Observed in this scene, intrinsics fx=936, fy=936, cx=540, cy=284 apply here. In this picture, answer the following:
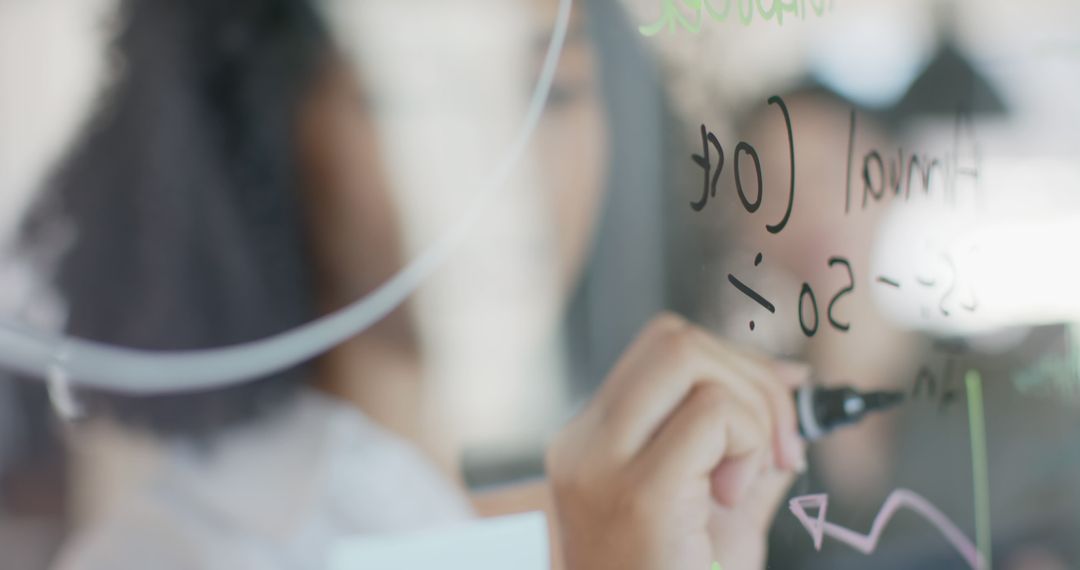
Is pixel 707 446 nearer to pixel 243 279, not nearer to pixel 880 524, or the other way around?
pixel 880 524

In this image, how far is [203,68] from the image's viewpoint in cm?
49

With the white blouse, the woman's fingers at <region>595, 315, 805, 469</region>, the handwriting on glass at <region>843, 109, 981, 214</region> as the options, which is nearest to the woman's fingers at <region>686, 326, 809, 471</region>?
the woman's fingers at <region>595, 315, 805, 469</region>

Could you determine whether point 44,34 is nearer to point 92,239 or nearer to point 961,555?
point 92,239

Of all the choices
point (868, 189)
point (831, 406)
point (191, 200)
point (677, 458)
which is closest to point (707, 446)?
point (677, 458)

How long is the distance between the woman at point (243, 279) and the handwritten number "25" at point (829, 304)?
0.24 m

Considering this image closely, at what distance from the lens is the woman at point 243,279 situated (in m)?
0.47

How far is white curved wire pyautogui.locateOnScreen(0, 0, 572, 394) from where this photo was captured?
0.46 meters

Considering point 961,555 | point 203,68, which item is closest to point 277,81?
point 203,68

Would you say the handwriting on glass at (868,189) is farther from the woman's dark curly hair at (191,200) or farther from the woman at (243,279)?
the woman's dark curly hair at (191,200)

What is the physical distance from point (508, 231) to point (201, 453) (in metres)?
0.23

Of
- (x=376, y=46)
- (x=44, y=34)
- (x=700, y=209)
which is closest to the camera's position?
(x=44, y=34)

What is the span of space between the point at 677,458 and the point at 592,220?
190mm


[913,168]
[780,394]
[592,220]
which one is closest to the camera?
[592,220]

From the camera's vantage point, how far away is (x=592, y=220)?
0.65 m
